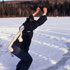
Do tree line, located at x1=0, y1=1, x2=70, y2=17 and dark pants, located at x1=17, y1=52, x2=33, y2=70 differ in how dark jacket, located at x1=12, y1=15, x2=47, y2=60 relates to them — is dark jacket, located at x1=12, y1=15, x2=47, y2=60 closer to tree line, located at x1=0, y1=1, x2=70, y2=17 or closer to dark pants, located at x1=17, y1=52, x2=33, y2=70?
dark pants, located at x1=17, y1=52, x2=33, y2=70

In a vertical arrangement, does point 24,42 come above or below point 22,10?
above

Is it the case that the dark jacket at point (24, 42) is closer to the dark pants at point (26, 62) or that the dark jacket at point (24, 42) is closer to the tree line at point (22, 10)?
the dark pants at point (26, 62)

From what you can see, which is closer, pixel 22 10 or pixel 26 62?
pixel 26 62

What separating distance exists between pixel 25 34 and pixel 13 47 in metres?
0.36

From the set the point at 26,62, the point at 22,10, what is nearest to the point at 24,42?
the point at 26,62

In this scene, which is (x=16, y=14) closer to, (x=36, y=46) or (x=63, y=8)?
(x=63, y=8)

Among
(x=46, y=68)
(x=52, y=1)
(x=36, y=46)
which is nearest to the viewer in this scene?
(x=46, y=68)

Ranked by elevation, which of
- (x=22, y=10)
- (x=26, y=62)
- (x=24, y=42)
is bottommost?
(x=22, y=10)

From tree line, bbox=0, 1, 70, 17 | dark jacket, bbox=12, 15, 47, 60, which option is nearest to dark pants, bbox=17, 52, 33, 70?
dark jacket, bbox=12, 15, 47, 60

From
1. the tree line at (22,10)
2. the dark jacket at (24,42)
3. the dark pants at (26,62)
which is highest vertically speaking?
the dark jacket at (24,42)

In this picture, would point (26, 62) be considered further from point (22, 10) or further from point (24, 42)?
point (22, 10)

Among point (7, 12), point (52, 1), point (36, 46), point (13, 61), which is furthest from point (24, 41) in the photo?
point (52, 1)

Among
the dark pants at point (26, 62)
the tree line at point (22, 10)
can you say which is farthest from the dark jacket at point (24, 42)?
the tree line at point (22, 10)

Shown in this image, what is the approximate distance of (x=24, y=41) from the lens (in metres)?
5.27
